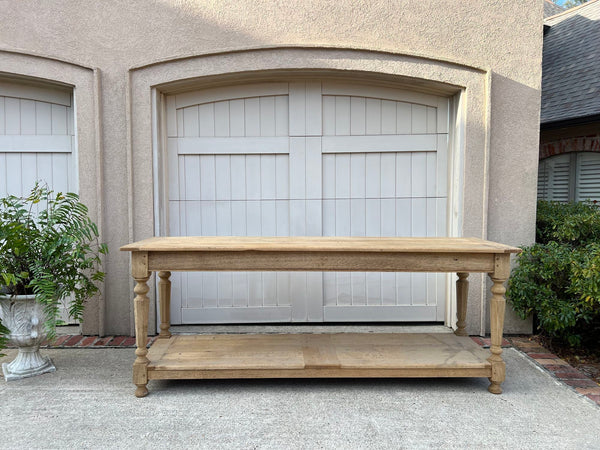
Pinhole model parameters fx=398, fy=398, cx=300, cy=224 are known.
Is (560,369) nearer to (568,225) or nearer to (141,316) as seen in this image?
(568,225)

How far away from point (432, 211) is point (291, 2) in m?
2.42

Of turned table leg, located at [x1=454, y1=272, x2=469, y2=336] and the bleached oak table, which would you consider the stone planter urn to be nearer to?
the bleached oak table

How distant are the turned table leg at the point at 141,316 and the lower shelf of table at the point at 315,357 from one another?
58 millimetres

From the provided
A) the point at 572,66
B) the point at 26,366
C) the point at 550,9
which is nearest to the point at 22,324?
the point at 26,366

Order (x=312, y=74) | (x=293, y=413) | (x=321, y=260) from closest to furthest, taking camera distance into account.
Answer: (x=293, y=413)
(x=321, y=260)
(x=312, y=74)

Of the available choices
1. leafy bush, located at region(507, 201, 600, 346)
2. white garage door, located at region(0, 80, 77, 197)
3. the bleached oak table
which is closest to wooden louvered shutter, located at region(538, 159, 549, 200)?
leafy bush, located at region(507, 201, 600, 346)

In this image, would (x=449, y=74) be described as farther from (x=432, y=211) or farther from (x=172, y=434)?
(x=172, y=434)

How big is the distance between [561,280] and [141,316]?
3.46 meters

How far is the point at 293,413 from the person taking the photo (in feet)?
8.32

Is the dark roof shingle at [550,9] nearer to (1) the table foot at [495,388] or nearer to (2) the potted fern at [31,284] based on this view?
(1) the table foot at [495,388]

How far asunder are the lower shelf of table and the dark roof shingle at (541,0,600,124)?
3741 mm

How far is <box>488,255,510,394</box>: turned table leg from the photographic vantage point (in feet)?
8.80

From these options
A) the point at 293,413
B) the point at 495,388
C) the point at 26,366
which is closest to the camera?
the point at 293,413

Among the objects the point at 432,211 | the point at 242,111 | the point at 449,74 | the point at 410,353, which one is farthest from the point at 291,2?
the point at 410,353
